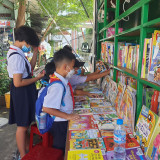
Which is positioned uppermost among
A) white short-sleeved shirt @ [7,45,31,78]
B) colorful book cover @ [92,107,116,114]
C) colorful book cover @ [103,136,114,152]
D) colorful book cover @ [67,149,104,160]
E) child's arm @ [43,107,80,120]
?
white short-sleeved shirt @ [7,45,31,78]

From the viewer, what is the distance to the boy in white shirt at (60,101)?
162cm

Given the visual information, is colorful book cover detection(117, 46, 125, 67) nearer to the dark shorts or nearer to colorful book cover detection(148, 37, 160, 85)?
colorful book cover detection(148, 37, 160, 85)

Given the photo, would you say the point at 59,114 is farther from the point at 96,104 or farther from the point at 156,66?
the point at 156,66

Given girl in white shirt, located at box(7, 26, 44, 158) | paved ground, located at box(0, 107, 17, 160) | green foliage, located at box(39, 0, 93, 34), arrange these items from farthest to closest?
green foliage, located at box(39, 0, 93, 34)
paved ground, located at box(0, 107, 17, 160)
girl in white shirt, located at box(7, 26, 44, 158)

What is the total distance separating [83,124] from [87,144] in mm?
347

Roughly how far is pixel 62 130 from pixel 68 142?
0.48m

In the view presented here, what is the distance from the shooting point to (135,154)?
3.78ft

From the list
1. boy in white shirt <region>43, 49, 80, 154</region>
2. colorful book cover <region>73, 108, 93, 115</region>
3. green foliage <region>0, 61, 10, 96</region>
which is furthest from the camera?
green foliage <region>0, 61, 10, 96</region>

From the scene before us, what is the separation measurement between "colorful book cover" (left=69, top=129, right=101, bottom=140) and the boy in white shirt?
257 mm

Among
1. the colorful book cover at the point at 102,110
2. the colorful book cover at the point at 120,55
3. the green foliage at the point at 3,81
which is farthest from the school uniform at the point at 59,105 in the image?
the green foliage at the point at 3,81

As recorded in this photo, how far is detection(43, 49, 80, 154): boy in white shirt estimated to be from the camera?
5.31 ft

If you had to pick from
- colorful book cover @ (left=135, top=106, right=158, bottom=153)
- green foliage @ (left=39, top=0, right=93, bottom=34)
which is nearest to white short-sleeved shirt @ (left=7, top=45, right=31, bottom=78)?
colorful book cover @ (left=135, top=106, right=158, bottom=153)

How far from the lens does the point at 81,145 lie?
1.27 metres

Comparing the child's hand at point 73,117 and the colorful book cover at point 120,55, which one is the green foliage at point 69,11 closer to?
the colorful book cover at point 120,55
